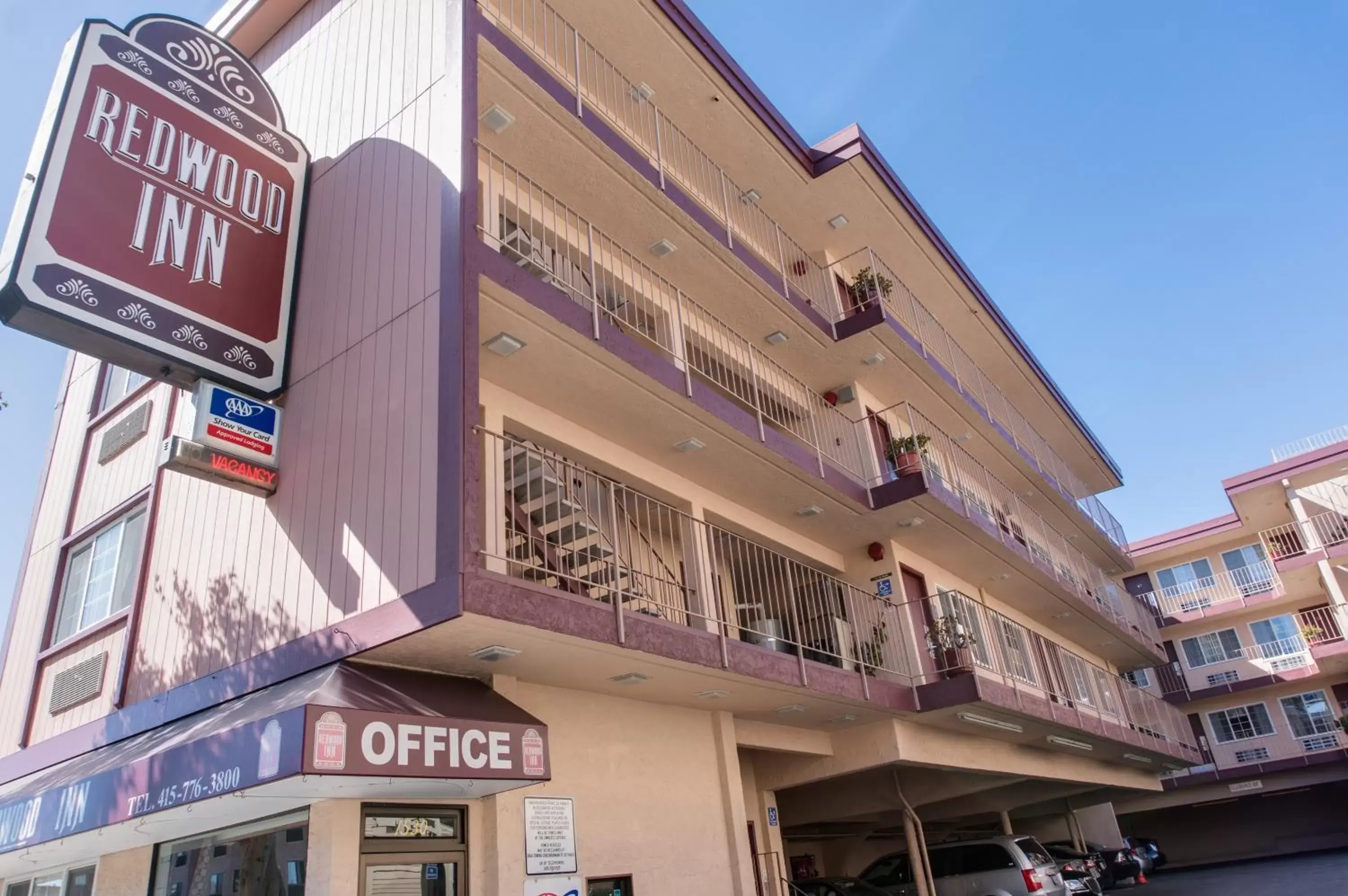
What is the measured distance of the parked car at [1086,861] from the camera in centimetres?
1806

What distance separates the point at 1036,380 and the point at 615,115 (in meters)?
15.3

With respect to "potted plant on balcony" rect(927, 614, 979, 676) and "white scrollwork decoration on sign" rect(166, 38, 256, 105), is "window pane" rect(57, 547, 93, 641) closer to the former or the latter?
"white scrollwork decoration on sign" rect(166, 38, 256, 105)

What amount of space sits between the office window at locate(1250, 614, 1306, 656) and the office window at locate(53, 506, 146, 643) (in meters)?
38.0

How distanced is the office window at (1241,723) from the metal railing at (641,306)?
1108 inches

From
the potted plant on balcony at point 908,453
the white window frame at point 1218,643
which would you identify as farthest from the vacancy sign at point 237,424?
the white window frame at point 1218,643

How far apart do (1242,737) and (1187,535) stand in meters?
7.89

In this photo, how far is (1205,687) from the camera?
34.8 metres

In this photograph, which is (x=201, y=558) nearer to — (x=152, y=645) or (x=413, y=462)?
(x=152, y=645)

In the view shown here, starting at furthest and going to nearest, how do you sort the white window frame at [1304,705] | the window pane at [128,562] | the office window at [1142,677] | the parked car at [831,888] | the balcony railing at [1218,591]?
the balcony railing at [1218,591]
the office window at [1142,677]
the white window frame at [1304,705]
the parked car at [831,888]
the window pane at [128,562]

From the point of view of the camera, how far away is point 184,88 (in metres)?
9.39

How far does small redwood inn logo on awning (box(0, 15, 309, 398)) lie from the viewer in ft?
25.3

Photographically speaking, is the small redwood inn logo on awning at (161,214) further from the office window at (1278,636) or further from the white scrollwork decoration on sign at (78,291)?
the office window at (1278,636)

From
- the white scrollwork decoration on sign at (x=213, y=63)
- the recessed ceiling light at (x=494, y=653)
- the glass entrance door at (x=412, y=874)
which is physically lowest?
the glass entrance door at (x=412, y=874)

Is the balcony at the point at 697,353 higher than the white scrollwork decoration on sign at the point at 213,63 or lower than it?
lower
